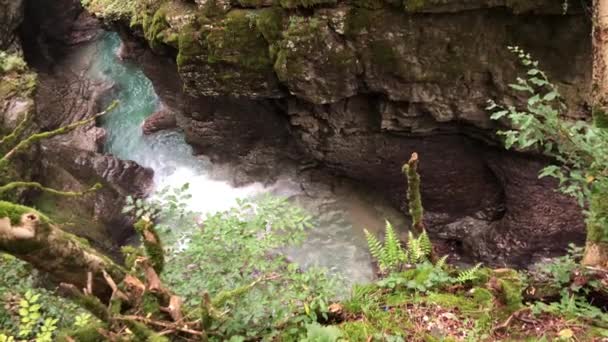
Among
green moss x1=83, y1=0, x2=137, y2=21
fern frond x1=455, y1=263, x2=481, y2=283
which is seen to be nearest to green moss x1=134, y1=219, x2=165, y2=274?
fern frond x1=455, y1=263, x2=481, y2=283

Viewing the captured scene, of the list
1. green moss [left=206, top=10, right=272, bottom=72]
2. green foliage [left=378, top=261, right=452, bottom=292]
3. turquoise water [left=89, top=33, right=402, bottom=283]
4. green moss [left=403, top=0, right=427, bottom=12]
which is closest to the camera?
green foliage [left=378, top=261, right=452, bottom=292]

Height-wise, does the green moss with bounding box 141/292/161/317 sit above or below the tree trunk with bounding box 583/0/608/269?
below

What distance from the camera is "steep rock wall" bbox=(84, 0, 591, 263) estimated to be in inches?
312

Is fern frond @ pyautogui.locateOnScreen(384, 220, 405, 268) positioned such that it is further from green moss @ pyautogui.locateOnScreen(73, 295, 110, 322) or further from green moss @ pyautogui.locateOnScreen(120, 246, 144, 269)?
green moss @ pyautogui.locateOnScreen(73, 295, 110, 322)

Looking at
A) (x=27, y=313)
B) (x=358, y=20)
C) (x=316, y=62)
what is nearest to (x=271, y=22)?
(x=316, y=62)

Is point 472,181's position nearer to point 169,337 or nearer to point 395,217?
point 395,217

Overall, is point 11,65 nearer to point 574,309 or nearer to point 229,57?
point 229,57

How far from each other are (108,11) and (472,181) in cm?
982

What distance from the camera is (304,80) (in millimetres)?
8742

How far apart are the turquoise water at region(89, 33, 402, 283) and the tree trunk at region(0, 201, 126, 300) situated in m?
4.75

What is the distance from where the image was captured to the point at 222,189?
1226 cm

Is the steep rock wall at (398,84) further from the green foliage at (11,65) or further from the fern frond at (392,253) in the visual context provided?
the fern frond at (392,253)

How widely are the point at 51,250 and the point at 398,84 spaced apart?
678cm

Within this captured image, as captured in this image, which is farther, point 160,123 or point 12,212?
point 160,123
